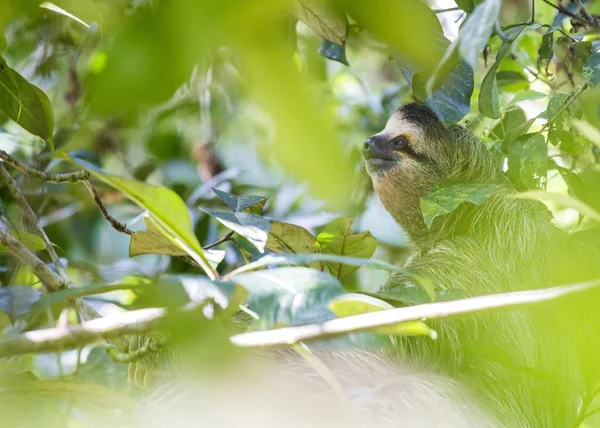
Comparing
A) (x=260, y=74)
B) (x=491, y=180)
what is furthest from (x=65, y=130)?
(x=260, y=74)

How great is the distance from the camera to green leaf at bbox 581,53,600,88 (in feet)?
8.82

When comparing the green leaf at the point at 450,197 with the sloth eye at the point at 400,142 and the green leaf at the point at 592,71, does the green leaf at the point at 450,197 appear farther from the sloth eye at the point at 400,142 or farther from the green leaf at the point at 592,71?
the sloth eye at the point at 400,142

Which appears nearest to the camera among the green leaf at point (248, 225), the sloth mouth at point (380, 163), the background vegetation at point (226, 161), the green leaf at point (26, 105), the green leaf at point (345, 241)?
the background vegetation at point (226, 161)

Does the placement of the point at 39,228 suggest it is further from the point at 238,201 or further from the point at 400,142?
the point at 400,142

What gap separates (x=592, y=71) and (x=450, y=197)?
0.74m

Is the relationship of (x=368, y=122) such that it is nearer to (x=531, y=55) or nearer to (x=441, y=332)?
(x=531, y=55)

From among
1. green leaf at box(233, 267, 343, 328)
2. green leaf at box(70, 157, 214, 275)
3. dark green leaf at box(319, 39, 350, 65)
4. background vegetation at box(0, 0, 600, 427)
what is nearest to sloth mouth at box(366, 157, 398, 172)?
background vegetation at box(0, 0, 600, 427)

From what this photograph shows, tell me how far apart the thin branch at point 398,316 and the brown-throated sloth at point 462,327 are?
0.98m

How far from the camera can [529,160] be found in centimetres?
295

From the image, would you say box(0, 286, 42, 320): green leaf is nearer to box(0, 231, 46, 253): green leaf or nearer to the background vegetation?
the background vegetation

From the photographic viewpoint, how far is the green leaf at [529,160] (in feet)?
9.57

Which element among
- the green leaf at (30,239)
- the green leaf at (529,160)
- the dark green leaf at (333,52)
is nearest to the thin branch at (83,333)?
the green leaf at (30,239)

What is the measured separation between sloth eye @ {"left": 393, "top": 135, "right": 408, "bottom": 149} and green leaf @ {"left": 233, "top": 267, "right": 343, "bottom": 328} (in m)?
2.52

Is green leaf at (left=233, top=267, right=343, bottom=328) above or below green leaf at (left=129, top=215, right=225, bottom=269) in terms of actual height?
above
